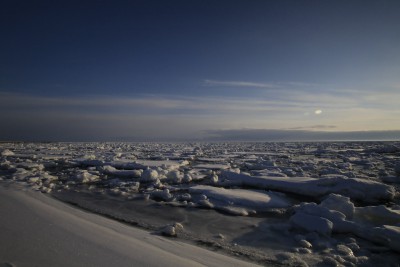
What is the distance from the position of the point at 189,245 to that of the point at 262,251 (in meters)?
0.98

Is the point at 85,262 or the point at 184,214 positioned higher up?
the point at 85,262

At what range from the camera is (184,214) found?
523cm

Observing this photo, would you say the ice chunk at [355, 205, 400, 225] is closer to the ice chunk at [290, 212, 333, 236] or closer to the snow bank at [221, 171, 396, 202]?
the ice chunk at [290, 212, 333, 236]

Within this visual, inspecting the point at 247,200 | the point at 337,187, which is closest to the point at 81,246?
the point at 247,200

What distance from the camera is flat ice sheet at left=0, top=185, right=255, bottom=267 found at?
235cm

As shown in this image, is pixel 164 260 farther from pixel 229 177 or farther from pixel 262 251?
pixel 229 177

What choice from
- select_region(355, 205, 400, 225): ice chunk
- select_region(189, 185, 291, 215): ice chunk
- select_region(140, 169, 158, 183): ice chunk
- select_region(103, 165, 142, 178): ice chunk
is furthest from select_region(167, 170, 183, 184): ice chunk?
select_region(355, 205, 400, 225): ice chunk

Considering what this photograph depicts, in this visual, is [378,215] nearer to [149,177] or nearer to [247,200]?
[247,200]

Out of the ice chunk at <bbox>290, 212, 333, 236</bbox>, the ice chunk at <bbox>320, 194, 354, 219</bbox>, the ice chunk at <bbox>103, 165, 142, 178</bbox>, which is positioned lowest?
the ice chunk at <bbox>103, 165, 142, 178</bbox>

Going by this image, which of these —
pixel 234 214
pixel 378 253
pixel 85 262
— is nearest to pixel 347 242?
pixel 378 253

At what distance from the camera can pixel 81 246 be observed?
2.71 meters

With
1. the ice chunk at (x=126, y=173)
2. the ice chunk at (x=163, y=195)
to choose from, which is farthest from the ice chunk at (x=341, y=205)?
the ice chunk at (x=126, y=173)

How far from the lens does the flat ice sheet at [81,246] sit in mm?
2350

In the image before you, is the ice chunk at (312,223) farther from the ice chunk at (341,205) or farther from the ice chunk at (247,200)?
the ice chunk at (247,200)
